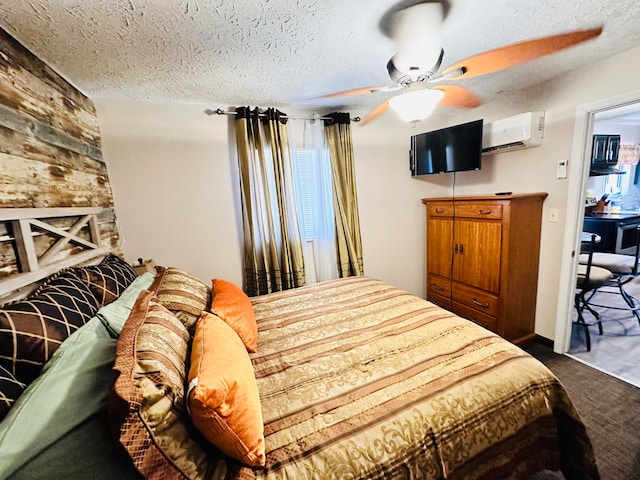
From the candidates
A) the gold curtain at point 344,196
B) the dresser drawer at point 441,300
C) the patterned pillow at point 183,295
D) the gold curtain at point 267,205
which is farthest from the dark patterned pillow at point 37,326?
the dresser drawer at point 441,300

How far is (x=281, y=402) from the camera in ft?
3.43

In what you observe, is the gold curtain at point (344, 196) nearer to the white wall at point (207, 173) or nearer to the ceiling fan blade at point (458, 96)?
the white wall at point (207, 173)

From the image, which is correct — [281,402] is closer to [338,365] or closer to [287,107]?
[338,365]

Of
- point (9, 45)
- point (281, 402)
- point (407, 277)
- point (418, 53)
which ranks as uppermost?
point (9, 45)

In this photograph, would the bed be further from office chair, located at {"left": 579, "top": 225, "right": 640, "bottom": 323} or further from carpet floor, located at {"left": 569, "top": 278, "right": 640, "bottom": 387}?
office chair, located at {"left": 579, "top": 225, "right": 640, "bottom": 323}

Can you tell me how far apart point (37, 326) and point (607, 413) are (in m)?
2.94

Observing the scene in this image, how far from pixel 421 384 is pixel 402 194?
2.48 meters

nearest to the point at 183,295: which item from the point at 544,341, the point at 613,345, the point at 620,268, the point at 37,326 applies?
the point at 37,326

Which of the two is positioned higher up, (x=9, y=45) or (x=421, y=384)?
(x=9, y=45)

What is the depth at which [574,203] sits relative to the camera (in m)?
2.11

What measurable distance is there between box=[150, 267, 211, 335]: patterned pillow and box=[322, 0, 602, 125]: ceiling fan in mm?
1557

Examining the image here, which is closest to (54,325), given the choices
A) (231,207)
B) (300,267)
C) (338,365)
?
(338,365)

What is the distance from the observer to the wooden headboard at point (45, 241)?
3.86ft

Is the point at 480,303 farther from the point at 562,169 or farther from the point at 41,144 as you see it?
the point at 41,144
